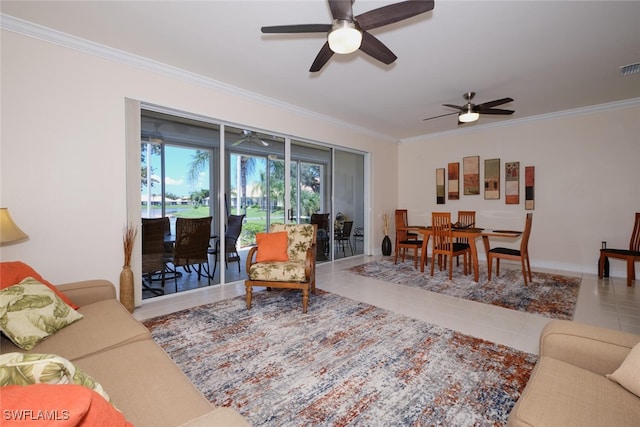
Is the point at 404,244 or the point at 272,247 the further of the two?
the point at 404,244

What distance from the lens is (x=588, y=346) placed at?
1332 millimetres

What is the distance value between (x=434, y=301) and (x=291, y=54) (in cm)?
335

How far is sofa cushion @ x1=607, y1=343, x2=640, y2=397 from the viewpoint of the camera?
1.09m

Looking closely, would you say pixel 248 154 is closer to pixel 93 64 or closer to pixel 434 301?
pixel 93 64

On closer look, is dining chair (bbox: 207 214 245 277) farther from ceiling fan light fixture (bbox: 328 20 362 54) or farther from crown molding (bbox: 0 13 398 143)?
ceiling fan light fixture (bbox: 328 20 362 54)

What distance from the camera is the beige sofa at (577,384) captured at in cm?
99

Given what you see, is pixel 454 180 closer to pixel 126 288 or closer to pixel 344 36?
pixel 344 36

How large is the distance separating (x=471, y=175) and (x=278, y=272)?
4.92 metres

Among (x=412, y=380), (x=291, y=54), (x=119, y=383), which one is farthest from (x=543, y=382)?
(x=291, y=54)

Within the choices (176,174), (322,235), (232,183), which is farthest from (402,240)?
(176,174)

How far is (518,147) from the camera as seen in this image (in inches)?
215

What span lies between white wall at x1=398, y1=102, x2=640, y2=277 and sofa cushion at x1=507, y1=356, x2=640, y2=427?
4.97 m

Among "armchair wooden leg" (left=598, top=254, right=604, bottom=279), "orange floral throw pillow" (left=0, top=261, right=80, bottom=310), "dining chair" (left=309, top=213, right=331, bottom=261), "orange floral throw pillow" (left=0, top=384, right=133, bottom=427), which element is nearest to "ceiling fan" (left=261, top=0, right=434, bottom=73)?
"orange floral throw pillow" (left=0, top=384, right=133, bottom=427)

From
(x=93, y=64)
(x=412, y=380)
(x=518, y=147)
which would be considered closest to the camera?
(x=412, y=380)
